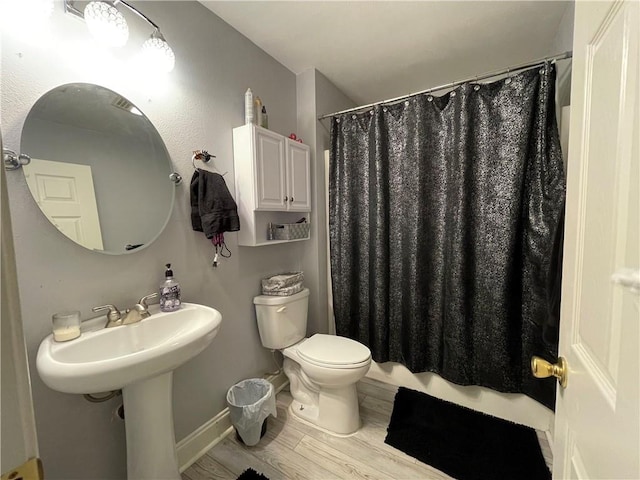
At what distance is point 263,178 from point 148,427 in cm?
124

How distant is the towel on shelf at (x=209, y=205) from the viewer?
1.30 meters

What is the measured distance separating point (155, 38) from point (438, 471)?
7.63 feet

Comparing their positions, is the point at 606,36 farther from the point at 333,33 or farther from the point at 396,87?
the point at 396,87

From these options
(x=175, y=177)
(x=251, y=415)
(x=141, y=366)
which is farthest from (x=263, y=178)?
(x=251, y=415)

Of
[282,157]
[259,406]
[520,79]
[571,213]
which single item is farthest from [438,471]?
[520,79]

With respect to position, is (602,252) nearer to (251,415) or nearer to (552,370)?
(552,370)

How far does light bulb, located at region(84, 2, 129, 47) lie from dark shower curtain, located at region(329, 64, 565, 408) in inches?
52.3

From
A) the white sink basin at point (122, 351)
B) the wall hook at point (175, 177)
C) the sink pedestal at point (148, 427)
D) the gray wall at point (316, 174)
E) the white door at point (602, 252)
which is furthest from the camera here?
the gray wall at point (316, 174)

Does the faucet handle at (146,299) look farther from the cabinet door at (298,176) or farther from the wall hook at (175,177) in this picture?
the cabinet door at (298,176)

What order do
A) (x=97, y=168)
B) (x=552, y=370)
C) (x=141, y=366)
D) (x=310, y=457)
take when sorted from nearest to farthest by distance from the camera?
(x=552, y=370)
(x=141, y=366)
(x=97, y=168)
(x=310, y=457)

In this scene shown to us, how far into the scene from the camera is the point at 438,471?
1276mm

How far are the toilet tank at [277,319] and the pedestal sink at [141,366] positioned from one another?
1.77 ft

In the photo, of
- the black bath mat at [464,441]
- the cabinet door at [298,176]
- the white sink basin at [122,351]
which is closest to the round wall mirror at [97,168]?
the white sink basin at [122,351]

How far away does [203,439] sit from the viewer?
139 centimetres
